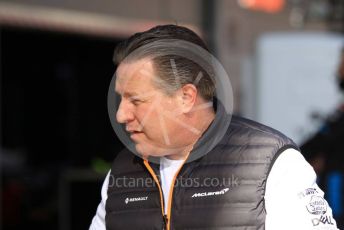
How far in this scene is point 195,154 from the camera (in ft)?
6.70

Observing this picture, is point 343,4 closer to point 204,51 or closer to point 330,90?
point 330,90

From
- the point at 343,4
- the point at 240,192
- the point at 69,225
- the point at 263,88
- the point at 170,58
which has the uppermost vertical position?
the point at 170,58

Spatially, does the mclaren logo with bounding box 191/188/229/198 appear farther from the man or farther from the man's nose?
the man's nose

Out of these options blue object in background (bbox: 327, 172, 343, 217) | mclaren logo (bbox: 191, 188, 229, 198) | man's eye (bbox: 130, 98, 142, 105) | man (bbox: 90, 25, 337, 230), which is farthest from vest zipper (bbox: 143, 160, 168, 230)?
blue object in background (bbox: 327, 172, 343, 217)

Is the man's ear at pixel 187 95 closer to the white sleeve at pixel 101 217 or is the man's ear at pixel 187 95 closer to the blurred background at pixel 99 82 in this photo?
the white sleeve at pixel 101 217

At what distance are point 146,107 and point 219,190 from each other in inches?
12.1

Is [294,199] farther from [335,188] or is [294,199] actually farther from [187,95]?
[335,188]

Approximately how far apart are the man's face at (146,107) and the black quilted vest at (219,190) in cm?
11

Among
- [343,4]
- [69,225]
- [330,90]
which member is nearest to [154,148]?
[69,225]

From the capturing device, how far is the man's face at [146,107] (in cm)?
199

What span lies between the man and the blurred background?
3.53 feet

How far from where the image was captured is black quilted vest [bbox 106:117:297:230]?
6.30 ft

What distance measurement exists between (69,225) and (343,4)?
3.99 metres

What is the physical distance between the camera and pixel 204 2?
811 cm
